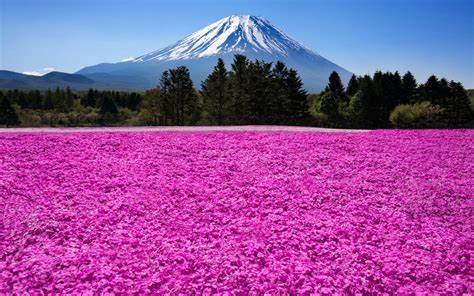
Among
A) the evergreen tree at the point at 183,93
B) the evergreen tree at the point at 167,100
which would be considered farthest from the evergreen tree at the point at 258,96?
the evergreen tree at the point at 167,100

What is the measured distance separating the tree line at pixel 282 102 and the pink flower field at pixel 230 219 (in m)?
43.6

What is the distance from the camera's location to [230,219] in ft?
30.8

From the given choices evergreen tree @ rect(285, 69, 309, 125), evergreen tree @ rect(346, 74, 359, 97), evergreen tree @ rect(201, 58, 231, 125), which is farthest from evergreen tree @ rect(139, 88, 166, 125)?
evergreen tree @ rect(346, 74, 359, 97)

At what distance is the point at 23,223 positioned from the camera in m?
8.53

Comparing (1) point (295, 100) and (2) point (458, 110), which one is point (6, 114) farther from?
(2) point (458, 110)

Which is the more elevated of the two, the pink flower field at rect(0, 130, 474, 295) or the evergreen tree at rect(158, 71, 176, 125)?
the evergreen tree at rect(158, 71, 176, 125)

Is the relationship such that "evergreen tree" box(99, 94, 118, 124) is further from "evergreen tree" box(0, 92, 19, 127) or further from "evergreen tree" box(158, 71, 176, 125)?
"evergreen tree" box(158, 71, 176, 125)

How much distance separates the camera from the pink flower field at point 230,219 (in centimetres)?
A: 663

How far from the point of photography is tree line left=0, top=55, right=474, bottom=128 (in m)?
59.3

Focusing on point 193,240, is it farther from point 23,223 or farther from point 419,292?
point 419,292

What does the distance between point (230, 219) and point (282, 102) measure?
53.1 meters

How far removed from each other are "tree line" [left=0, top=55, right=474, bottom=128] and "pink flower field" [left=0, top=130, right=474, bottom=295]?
4363 centimetres

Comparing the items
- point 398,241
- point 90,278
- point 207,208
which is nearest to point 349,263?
point 398,241

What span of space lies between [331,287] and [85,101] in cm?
12993
